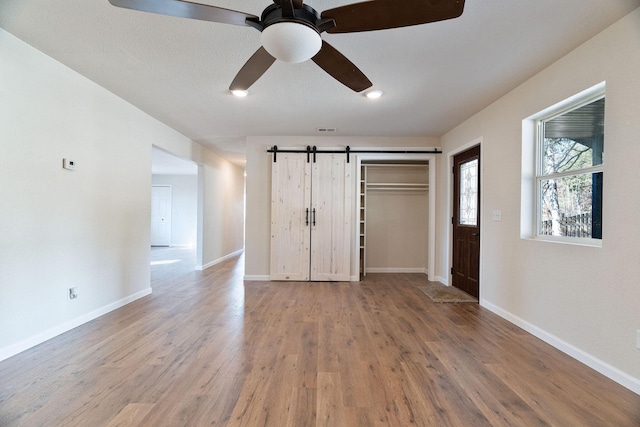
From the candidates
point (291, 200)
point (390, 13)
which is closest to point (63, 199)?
point (291, 200)

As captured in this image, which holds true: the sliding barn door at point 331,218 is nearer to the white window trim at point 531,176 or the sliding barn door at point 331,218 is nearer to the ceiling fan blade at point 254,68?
the white window trim at point 531,176

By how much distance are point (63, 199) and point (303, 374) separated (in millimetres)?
2674

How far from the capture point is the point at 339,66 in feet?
6.03

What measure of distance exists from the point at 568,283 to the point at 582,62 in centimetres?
175

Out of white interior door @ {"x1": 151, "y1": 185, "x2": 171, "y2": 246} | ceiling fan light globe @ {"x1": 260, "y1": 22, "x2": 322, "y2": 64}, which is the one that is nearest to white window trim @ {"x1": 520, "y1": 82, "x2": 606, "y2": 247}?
ceiling fan light globe @ {"x1": 260, "y1": 22, "x2": 322, "y2": 64}

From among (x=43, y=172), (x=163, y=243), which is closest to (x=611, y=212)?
(x=43, y=172)

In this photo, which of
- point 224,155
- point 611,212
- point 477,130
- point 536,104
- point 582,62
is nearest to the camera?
point 611,212

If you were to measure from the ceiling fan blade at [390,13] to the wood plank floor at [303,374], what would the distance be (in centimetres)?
210

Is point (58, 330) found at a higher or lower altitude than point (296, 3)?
lower

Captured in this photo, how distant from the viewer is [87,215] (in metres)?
2.90

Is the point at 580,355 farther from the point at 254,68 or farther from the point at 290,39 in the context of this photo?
the point at 254,68

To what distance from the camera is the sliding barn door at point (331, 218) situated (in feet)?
15.7

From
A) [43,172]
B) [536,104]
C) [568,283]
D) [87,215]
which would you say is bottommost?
[568,283]

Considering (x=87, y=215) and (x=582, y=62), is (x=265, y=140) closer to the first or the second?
(x=87, y=215)
